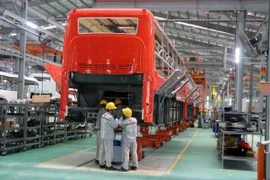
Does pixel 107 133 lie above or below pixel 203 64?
below

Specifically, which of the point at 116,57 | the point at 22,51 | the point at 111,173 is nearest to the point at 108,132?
the point at 111,173

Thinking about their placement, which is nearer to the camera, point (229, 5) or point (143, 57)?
point (143, 57)

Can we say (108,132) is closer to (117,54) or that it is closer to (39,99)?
(117,54)

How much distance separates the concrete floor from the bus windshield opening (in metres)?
3.59

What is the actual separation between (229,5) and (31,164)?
31.1 feet

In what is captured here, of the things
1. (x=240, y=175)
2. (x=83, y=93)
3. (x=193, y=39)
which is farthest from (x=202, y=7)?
(x=193, y=39)

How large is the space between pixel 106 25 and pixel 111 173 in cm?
401

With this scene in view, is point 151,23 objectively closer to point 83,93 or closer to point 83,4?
point 83,93

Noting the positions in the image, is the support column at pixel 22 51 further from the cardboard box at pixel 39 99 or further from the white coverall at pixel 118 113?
the white coverall at pixel 118 113

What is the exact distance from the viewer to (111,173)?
26.6 feet

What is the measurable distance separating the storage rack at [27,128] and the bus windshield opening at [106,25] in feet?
9.00

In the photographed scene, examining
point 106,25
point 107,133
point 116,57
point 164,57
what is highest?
point 106,25

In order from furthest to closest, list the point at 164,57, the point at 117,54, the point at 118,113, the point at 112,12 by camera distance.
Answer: the point at 164,57, the point at 118,113, the point at 112,12, the point at 117,54

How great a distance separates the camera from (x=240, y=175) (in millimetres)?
8781
